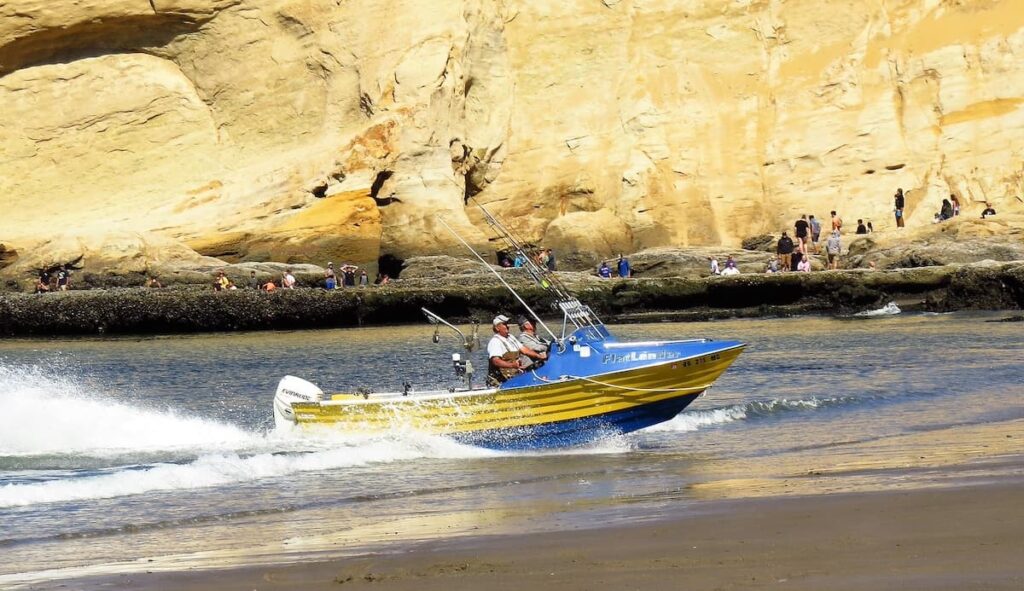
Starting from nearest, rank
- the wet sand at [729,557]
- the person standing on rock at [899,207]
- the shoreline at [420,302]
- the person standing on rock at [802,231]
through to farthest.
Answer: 1. the wet sand at [729,557]
2. the shoreline at [420,302]
3. the person standing on rock at [802,231]
4. the person standing on rock at [899,207]

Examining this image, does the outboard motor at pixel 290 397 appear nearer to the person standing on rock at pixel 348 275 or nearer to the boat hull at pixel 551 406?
the boat hull at pixel 551 406

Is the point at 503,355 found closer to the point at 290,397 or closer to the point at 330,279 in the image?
the point at 290,397

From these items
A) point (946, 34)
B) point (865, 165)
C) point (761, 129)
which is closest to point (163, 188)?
point (761, 129)

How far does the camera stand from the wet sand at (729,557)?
22.7 feet

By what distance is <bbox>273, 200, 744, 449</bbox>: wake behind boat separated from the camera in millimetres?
13711

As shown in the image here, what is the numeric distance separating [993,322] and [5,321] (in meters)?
22.3

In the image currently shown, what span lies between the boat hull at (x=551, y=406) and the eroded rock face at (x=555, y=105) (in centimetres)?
2596

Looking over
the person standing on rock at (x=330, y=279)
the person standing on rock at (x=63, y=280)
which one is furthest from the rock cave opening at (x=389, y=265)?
the person standing on rock at (x=63, y=280)

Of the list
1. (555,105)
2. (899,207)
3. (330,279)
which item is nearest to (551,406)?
(330,279)

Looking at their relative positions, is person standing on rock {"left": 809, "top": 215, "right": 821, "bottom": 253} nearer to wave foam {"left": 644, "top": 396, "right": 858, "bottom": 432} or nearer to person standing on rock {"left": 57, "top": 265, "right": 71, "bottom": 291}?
person standing on rock {"left": 57, "top": 265, "right": 71, "bottom": 291}

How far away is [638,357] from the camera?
13.8 m

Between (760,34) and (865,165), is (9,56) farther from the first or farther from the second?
(865,165)

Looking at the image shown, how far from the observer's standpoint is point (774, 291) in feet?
109

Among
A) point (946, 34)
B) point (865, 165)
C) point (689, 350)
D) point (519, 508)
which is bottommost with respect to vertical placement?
point (519, 508)
